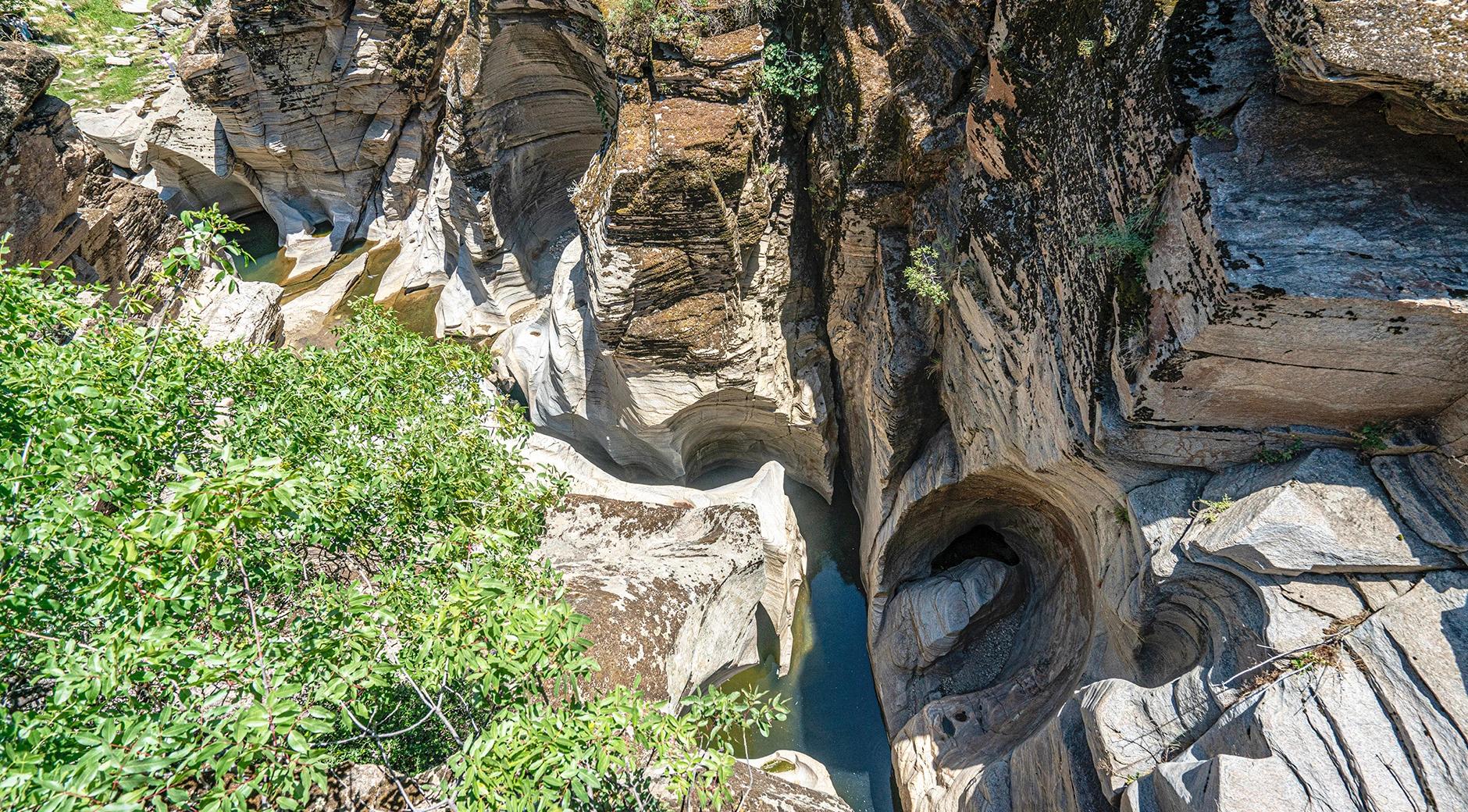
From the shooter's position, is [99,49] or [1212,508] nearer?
[1212,508]

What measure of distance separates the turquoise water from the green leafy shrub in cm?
638

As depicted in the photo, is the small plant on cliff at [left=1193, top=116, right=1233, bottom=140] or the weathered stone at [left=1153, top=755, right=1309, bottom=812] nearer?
the weathered stone at [left=1153, top=755, right=1309, bottom=812]

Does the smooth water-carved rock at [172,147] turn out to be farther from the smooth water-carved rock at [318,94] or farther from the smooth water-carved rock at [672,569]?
the smooth water-carved rock at [672,569]

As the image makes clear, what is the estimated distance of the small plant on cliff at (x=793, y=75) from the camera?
8.51m

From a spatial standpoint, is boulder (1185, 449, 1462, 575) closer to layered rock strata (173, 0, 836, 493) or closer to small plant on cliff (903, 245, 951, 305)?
small plant on cliff (903, 245, 951, 305)

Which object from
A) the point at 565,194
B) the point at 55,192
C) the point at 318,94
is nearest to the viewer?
the point at 55,192

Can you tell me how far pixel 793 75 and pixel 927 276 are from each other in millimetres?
3126

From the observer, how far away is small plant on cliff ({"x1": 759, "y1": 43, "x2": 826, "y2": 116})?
8.51 m

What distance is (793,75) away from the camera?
8.59 metres

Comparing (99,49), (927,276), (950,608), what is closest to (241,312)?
(927,276)

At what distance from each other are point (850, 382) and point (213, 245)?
27.3 ft

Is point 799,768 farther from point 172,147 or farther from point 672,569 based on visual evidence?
point 172,147

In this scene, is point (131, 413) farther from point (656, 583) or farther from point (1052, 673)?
point (1052, 673)

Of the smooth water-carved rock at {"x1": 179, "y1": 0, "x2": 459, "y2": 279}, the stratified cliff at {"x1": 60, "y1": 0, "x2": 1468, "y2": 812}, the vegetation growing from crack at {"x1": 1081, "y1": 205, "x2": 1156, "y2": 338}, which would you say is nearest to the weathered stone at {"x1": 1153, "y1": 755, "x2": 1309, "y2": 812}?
the stratified cliff at {"x1": 60, "y1": 0, "x2": 1468, "y2": 812}
